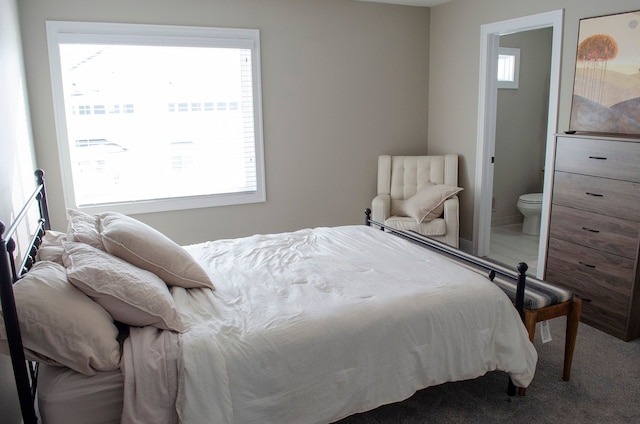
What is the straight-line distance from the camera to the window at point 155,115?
394 centimetres

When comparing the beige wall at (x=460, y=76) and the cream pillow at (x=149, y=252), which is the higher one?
the beige wall at (x=460, y=76)

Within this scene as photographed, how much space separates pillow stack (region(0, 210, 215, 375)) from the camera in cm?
166

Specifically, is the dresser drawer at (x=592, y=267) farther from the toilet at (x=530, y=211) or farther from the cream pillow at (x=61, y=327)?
the cream pillow at (x=61, y=327)

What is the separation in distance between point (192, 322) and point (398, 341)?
903 mm

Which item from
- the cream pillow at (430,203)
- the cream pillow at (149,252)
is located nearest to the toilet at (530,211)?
the cream pillow at (430,203)

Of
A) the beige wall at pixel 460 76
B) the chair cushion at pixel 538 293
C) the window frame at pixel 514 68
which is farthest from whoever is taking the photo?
the window frame at pixel 514 68

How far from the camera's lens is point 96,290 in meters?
1.82

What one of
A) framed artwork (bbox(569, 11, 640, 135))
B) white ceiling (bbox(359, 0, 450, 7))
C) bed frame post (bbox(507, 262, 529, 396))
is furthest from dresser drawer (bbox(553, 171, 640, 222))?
white ceiling (bbox(359, 0, 450, 7))

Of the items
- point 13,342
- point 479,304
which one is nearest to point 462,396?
point 479,304

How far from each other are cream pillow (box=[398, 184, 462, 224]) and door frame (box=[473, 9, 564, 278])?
0.44 m

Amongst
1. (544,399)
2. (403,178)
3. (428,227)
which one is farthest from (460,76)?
(544,399)

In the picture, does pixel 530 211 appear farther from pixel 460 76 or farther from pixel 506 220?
pixel 460 76

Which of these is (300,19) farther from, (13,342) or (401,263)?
(13,342)

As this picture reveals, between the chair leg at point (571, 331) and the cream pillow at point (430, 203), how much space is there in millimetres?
1965
